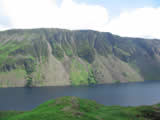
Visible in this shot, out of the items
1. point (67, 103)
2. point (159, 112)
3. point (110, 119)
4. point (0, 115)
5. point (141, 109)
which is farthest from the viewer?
point (0, 115)

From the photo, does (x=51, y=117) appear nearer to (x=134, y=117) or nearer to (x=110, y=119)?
(x=110, y=119)

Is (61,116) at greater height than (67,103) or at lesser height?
greater

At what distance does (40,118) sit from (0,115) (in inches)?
1207

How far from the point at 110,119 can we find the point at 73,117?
10.2 metres

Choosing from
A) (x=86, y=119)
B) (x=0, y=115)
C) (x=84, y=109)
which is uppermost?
(x=86, y=119)

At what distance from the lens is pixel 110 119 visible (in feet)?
120

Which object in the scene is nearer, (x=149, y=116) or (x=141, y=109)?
(x=149, y=116)

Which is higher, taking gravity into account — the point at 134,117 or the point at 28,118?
the point at 28,118

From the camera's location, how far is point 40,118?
3133cm

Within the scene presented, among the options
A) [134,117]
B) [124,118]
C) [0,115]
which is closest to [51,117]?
[124,118]

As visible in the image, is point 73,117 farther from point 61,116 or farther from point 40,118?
point 40,118

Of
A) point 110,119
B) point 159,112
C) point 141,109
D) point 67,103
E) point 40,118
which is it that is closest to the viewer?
point 40,118

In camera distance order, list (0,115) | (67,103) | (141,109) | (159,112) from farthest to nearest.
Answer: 1. (0,115)
2. (67,103)
3. (141,109)
4. (159,112)

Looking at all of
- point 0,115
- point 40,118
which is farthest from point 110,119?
point 0,115
